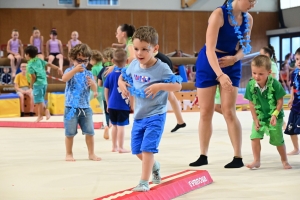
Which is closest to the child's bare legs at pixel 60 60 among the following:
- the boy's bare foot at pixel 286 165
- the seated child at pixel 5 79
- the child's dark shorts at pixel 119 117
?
the seated child at pixel 5 79

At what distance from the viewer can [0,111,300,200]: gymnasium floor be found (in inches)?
151

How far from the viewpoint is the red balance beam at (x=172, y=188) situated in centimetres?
332

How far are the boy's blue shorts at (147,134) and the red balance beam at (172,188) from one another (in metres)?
0.26

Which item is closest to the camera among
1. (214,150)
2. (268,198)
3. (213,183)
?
(268,198)

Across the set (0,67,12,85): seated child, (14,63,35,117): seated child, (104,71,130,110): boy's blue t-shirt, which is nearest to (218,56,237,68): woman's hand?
(104,71,130,110): boy's blue t-shirt

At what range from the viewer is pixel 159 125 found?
3709mm

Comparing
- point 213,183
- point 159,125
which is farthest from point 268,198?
point 159,125

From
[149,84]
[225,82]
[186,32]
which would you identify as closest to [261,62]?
[225,82]

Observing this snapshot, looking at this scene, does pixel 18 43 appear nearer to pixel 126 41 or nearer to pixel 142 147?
pixel 126 41

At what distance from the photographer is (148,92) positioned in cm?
362

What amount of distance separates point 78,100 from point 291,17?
18.8 m

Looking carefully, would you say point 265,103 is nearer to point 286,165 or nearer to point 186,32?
point 286,165

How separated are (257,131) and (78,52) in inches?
74.4

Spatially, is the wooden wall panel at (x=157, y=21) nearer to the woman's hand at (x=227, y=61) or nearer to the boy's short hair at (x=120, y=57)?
the boy's short hair at (x=120, y=57)
